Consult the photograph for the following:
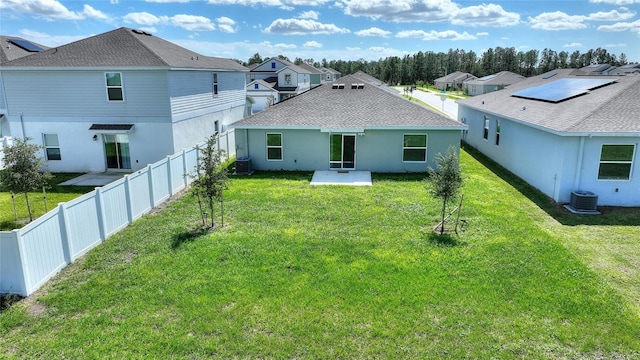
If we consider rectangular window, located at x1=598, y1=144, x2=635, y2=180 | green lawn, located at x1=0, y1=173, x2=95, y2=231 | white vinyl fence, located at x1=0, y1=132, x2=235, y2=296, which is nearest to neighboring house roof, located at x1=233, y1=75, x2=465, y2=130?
rectangular window, located at x1=598, y1=144, x2=635, y2=180

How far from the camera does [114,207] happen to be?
35.3 ft

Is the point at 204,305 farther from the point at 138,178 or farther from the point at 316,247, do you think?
the point at 138,178

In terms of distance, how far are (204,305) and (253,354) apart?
66.5 inches

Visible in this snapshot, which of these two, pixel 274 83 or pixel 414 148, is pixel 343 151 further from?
pixel 274 83

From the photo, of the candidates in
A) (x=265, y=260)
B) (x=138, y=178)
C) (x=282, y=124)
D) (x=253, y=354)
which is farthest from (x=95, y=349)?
(x=282, y=124)

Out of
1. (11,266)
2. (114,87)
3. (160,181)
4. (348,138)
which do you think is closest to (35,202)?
(160,181)

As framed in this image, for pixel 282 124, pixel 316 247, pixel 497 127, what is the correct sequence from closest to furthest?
pixel 316 247
pixel 282 124
pixel 497 127

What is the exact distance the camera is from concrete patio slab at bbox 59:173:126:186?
1644 cm

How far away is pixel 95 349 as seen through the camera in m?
6.21

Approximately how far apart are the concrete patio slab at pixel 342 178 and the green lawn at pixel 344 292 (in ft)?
13.3

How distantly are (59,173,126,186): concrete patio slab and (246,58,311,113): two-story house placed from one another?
20.3 meters

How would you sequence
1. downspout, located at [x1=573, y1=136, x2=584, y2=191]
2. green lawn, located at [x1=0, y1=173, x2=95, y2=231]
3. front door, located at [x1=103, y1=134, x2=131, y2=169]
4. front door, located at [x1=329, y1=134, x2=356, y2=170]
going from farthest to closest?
1. front door, located at [x1=329, y1=134, x2=356, y2=170]
2. front door, located at [x1=103, y1=134, x2=131, y2=169]
3. downspout, located at [x1=573, y1=136, x2=584, y2=191]
4. green lawn, located at [x1=0, y1=173, x2=95, y2=231]

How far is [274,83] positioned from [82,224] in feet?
154

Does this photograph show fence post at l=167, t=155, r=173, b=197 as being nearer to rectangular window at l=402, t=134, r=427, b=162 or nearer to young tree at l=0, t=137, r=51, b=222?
young tree at l=0, t=137, r=51, b=222
